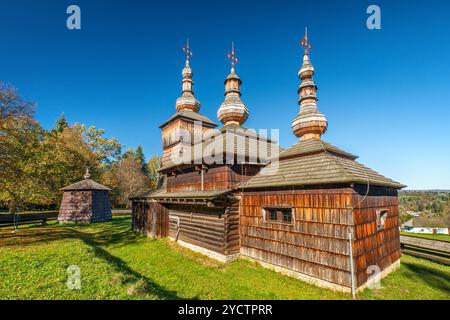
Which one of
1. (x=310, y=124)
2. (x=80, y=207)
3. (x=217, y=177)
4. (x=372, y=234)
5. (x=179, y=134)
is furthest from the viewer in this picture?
(x=80, y=207)

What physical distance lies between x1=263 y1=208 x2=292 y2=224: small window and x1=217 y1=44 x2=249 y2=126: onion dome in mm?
8763

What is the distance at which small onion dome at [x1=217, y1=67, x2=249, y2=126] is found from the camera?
16953 millimetres

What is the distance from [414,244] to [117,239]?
71.1ft

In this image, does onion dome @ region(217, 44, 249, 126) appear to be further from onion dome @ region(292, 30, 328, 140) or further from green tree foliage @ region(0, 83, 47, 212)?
green tree foliage @ region(0, 83, 47, 212)

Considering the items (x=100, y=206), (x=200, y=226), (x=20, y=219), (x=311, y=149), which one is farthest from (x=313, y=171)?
(x=20, y=219)

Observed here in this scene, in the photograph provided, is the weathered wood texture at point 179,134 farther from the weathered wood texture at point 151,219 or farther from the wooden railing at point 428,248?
the wooden railing at point 428,248

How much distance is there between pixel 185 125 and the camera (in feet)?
71.3

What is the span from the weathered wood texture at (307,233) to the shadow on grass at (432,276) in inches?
Answer: 178

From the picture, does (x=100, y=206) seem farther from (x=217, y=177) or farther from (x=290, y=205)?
(x=290, y=205)

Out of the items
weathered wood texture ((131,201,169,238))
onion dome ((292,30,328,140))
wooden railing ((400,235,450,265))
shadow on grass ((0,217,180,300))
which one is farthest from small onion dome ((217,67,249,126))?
wooden railing ((400,235,450,265))

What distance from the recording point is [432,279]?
9312 millimetres

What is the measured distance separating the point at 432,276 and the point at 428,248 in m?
4.39
